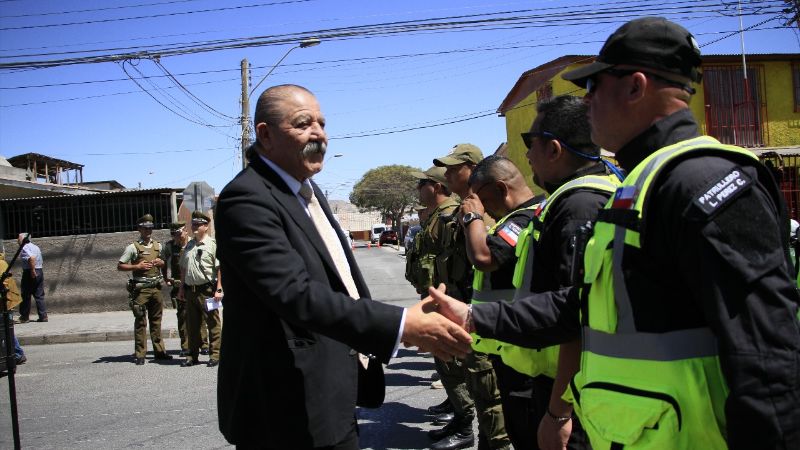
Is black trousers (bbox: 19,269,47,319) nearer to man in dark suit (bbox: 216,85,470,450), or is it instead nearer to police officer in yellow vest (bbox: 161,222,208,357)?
police officer in yellow vest (bbox: 161,222,208,357)

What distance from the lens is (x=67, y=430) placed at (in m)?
6.23

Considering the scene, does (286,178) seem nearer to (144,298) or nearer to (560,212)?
(560,212)

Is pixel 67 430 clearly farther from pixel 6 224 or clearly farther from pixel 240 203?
pixel 6 224

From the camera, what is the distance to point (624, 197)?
5.59ft

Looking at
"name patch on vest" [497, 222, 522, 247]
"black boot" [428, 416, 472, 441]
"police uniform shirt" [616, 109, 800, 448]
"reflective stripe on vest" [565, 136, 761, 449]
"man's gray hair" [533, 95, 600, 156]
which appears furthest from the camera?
"black boot" [428, 416, 472, 441]

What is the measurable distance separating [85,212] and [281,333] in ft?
53.5

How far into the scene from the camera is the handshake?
2412 mm

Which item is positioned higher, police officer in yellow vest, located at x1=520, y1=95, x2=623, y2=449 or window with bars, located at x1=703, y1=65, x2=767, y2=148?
window with bars, located at x1=703, y1=65, x2=767, y2=148

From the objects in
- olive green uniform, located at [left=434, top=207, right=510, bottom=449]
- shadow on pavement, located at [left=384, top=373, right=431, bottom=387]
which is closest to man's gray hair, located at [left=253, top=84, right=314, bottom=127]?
olive green uniform, located at [left=434, top=207, right=510, bottom=449]

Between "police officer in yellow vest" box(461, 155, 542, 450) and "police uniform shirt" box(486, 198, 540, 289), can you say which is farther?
"police uniform shirt" box(486, 198, 540, 289)

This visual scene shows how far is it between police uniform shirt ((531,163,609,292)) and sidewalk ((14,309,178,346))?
453 inches

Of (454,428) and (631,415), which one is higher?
(631,415)

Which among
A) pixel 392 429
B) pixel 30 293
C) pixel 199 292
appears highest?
pixel 199 292

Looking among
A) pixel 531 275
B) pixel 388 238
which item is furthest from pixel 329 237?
pixel 388 238
